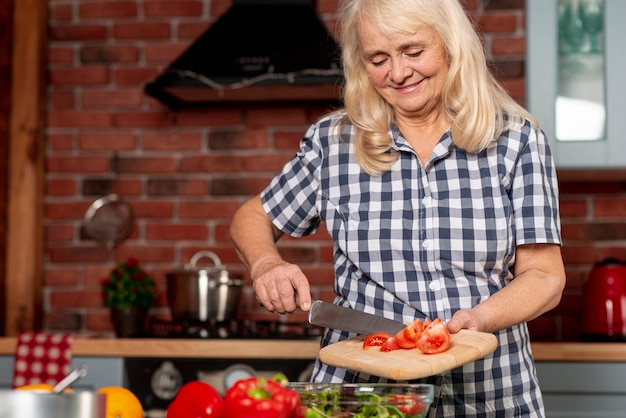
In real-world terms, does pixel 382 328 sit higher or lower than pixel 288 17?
lower

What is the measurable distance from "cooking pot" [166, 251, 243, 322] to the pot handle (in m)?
0.12

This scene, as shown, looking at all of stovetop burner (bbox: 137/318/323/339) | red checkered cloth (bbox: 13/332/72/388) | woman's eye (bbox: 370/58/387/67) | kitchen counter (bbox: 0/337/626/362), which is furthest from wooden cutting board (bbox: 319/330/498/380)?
red checkered cloth (bbox: 13/332/72/388)

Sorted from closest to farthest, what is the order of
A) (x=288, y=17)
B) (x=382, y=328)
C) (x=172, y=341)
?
(x=382, y=328) < (x=172, y=341) < (x=288, y=17)

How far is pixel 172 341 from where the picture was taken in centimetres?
239

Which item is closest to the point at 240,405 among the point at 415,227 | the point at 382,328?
the point at 382,328

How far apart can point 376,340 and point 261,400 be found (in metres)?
0.38

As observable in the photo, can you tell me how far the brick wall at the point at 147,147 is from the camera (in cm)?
285

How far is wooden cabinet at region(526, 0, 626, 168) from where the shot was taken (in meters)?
2.39

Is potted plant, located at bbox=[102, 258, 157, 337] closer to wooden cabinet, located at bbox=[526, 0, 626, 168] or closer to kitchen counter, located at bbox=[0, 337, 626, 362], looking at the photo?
kitchen counter, located at bbox=[0, 337, 626, 362]

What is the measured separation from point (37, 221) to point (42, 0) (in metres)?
0.73

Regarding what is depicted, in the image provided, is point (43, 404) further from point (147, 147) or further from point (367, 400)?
point (147, 147)

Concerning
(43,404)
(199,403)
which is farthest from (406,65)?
(43,404)

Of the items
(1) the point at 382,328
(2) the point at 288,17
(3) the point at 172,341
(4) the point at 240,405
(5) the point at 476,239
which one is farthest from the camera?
(2) the point at 288,17

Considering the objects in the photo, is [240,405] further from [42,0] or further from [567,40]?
[42,0]
